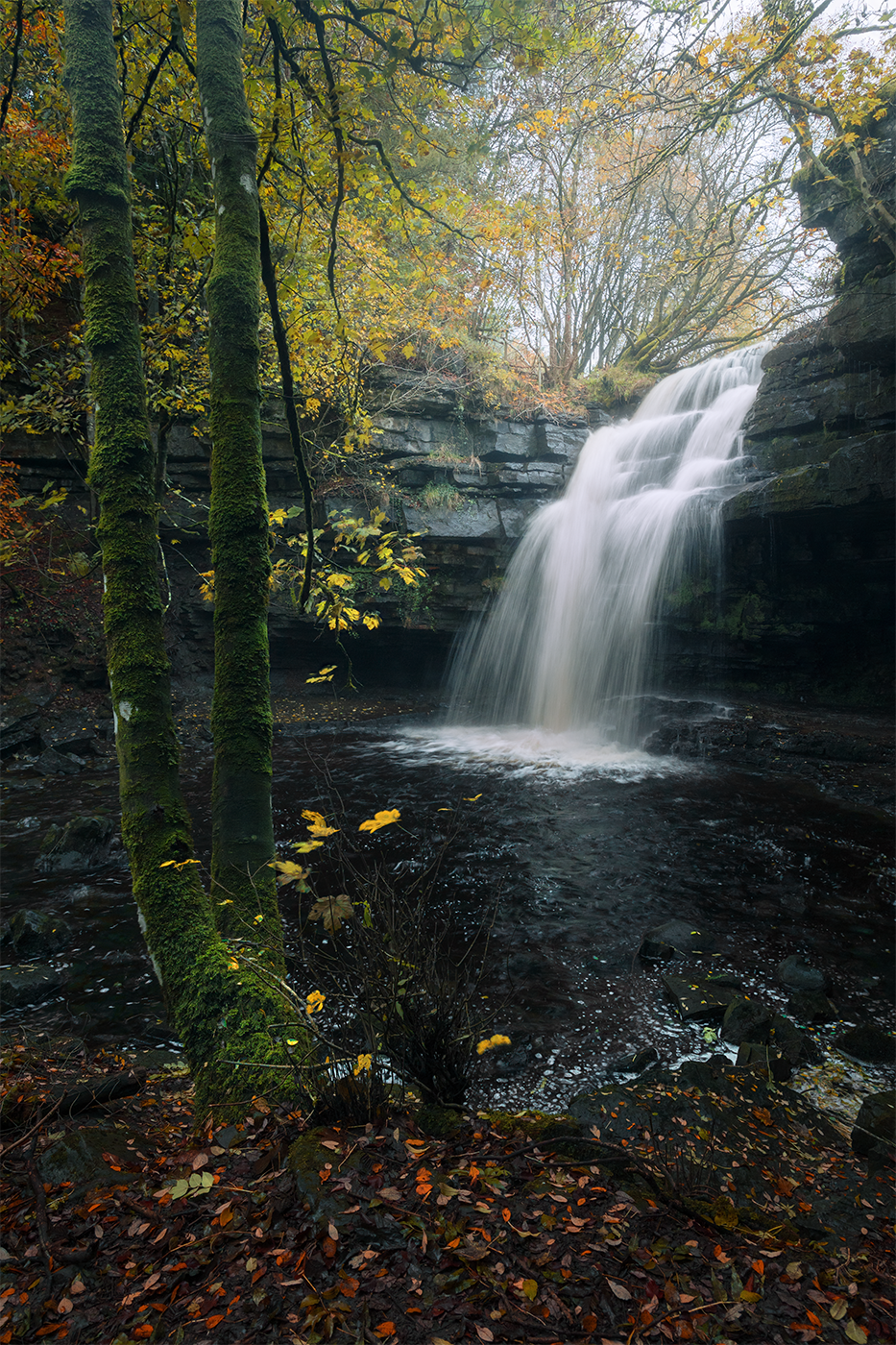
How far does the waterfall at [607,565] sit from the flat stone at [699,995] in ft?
25.9

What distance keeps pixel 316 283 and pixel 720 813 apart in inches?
397

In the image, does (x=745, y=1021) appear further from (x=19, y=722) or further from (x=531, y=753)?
(x=19, y=722)

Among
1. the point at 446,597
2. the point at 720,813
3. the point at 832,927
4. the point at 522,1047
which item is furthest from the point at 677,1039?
the point at 446,597

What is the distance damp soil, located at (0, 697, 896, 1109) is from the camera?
14.0 ft

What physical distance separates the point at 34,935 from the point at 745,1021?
5461 mm

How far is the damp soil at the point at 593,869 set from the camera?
4.26m

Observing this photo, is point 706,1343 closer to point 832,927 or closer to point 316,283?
point 832,927

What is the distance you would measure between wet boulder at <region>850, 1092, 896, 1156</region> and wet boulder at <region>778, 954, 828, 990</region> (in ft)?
4.55

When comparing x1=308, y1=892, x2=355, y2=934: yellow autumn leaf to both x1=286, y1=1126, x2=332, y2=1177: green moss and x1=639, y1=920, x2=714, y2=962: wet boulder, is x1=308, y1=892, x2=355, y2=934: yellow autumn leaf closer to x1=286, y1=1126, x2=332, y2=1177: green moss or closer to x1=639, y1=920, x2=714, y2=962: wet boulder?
x1=286, y1=1126, x2=332, y2=1177: green moss

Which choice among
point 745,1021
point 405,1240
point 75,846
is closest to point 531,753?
point 75,846

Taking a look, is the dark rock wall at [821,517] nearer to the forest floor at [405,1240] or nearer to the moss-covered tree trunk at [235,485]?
the moss-covered tree trunk at [235,485]

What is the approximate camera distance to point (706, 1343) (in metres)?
1.55

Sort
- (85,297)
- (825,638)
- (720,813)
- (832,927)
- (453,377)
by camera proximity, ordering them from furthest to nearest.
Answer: (453,377)
(825,638)
(720,813)
(832,927)
(85,297)

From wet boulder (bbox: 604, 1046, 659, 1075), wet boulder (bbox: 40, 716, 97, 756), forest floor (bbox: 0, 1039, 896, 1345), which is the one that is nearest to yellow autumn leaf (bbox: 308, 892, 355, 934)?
forest floor (bbox: 0, 1039, 896, 1345)
